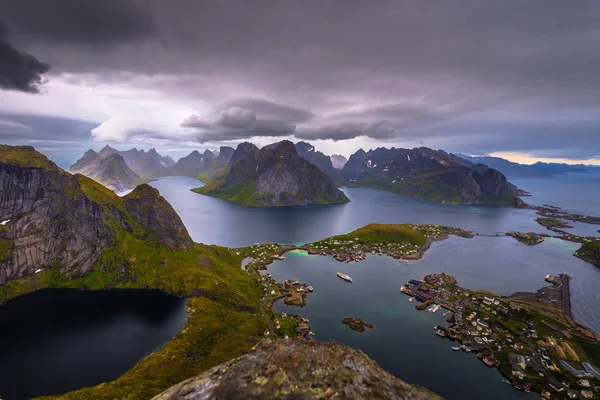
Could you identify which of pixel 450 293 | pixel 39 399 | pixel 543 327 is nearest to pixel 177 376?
pixel 39 399

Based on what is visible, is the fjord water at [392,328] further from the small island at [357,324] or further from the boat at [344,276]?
the boat at [344,276]

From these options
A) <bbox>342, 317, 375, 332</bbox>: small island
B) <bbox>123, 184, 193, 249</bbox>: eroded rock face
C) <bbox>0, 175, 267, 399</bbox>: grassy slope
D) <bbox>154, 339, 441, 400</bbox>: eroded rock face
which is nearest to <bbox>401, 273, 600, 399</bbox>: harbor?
<bbox>342, 317, 375, 332</bbox>: small island

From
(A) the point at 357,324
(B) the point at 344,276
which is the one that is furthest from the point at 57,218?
(A) the point at 357,324

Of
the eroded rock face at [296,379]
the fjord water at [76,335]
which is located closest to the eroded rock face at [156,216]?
the fjord water at [76,335]

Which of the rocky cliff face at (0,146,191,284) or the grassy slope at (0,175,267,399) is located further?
the rocky cliff face at (0,146,191,284)

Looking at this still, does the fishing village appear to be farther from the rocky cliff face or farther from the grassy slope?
the rocky cliff face

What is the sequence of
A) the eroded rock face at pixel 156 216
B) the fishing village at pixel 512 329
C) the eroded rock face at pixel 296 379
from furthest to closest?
the eroded rock face at pixel 156 216 < the fishing village at pixel 512 329 < the eroded rock face at pixel 296 379

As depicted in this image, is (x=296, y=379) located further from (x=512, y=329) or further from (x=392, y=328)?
(x=512, y=329)

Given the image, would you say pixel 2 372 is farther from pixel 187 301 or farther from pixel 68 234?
pixel 68 234
